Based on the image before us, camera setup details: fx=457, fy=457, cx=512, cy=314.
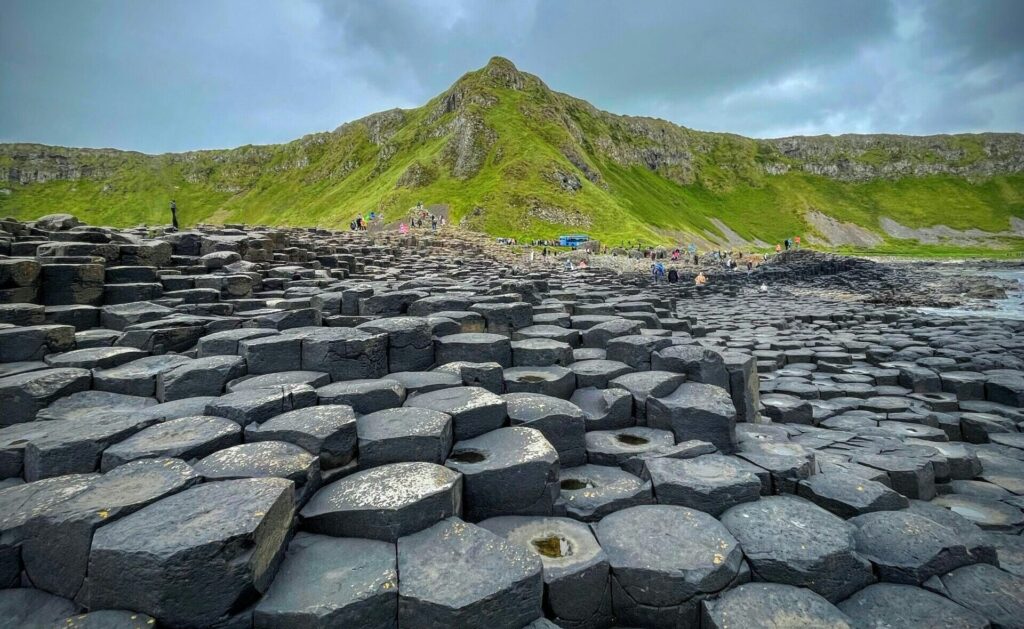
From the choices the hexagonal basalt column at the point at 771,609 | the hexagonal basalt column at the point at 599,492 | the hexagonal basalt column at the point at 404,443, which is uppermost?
the hexagonal basalt column at the point at 404,443

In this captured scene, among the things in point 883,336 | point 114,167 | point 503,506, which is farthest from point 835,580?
point 114,167

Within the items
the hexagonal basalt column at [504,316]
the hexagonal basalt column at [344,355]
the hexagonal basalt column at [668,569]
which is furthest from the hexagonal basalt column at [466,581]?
the hexagonal basalt column at [504,316]

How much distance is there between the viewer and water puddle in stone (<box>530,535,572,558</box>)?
138 inches

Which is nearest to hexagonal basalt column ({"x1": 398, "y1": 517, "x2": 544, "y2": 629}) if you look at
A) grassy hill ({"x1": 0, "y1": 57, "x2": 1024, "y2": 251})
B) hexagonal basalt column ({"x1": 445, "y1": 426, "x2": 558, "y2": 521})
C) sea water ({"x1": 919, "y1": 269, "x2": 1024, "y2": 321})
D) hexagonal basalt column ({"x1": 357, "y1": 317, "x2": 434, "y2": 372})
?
hexagonal basalt column ({"x1": 445, "y1": 426, "x2": 558, "y2": 521})

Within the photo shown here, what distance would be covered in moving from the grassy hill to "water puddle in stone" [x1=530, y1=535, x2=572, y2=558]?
57.2m

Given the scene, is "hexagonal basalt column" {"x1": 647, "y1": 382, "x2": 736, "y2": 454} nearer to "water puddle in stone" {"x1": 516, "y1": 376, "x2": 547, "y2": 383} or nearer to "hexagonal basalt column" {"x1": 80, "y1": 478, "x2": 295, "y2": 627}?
"water puddle in stone" {"x1": 516, "y1": 376, "x2": 547, "y2": 383}

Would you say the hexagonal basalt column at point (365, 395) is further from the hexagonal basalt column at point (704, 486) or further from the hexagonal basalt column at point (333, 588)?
the hexagonal basalt column at point (704, 486)

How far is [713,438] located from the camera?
527 centimetres

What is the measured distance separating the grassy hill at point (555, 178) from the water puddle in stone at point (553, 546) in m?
57.2

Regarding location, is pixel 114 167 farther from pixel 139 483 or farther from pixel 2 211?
pixel 139 483

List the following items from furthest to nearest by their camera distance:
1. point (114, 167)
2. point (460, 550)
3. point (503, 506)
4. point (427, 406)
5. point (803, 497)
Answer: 1. point (114, 167)
2. point (427, 406)
3. point (803, 497)
4. point (503, 506)
5. point (460, 550)

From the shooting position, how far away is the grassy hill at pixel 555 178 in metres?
74.2

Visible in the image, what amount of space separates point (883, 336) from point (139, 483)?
16958 mm

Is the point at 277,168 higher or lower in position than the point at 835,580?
higher
